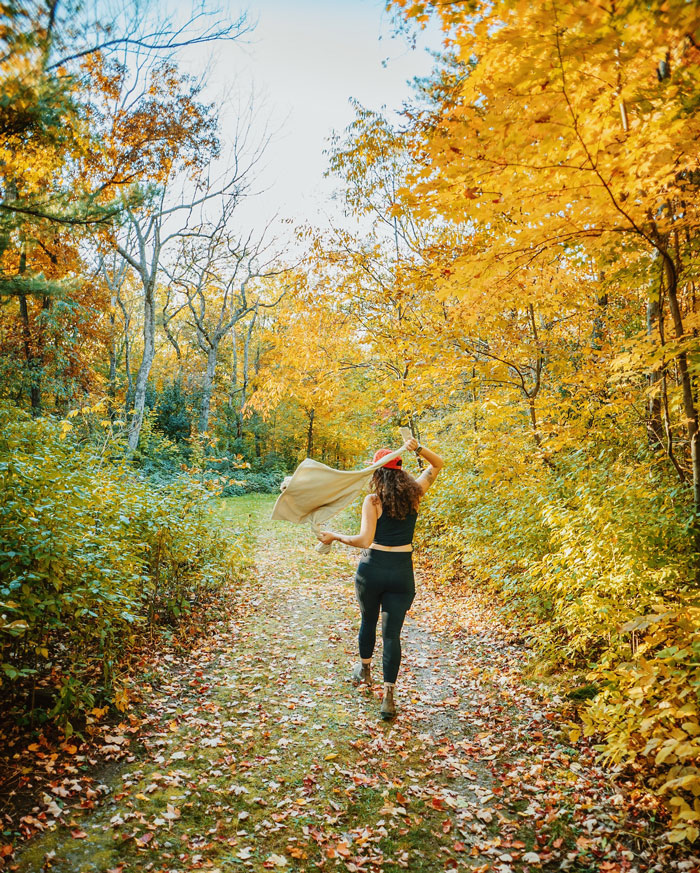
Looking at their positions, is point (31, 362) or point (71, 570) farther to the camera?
point (31, 362)

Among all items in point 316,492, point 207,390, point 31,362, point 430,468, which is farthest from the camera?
point 207,390

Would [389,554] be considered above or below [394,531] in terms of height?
below

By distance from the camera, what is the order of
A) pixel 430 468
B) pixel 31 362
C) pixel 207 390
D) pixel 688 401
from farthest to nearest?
pixel 207 390
pixel 31 362
pixel 430 468
pixel 688 401

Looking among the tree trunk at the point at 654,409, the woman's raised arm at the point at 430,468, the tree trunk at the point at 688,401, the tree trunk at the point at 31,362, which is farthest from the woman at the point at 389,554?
the tree trunk at the point at 31,362

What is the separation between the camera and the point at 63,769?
10.1ft

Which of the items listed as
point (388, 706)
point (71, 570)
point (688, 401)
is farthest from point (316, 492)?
point (688, 401)

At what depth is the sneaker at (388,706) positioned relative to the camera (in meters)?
4.33

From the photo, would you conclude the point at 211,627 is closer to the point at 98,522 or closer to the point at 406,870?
the point at 98,522

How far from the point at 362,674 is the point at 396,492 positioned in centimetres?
208

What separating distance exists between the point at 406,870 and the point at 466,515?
7.76 meters

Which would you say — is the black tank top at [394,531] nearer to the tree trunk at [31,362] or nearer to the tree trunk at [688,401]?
the tree trunk at [688,401]

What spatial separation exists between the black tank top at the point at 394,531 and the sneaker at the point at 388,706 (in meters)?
1.34

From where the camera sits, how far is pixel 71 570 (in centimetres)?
353

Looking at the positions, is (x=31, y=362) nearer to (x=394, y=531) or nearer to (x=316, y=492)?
(x=316, y=492)
